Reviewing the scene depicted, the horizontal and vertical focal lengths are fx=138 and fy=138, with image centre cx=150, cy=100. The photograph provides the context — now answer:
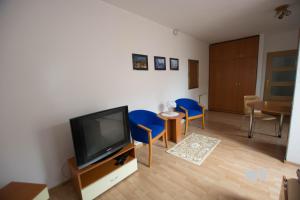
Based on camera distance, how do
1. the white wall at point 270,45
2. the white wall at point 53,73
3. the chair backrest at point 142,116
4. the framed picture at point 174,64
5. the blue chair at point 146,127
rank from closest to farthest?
1. the white wall at point 53,73
2. the blue chair at point 146,127
3. the chair backrest at point 142,116
4. the framed picture at point 174,64
5. the white wall at point 270,45

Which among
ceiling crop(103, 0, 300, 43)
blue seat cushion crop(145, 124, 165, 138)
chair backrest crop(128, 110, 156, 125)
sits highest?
ceiling crop(103, 0, 300, 43)

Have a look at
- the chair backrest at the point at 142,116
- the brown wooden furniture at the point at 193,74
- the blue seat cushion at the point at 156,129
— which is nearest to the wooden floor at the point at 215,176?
the blue seat cushion at the point at 156,129

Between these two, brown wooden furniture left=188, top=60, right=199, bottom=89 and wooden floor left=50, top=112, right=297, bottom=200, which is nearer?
wooden floor left=50, top=112, right=297, bottom=200

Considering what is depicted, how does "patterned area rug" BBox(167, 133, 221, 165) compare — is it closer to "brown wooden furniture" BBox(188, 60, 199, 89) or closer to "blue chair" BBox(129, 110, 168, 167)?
"blue chair" BBox(129, 110, 168, 167)

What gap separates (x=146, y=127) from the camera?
2.29 m

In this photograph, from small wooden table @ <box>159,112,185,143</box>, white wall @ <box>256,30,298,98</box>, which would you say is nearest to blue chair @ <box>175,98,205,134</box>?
small wooden table @ <box>159,112,185,143</box>

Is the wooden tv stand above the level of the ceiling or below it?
below

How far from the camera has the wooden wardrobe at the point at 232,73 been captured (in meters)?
4.41

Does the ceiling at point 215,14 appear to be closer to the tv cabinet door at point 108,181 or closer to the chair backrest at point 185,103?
the chair backrest at point 185,103

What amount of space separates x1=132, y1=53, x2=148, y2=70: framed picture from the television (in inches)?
40.7

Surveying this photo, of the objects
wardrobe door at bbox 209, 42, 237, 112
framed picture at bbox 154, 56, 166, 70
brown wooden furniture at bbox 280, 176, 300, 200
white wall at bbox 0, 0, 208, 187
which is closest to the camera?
brown wooden furniture at bbox 280, 176, 300, 200

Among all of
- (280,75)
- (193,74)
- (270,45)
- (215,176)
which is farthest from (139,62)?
(280,75)

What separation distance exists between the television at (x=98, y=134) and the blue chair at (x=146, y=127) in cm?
23

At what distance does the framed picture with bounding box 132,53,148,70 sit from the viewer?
104 inches
